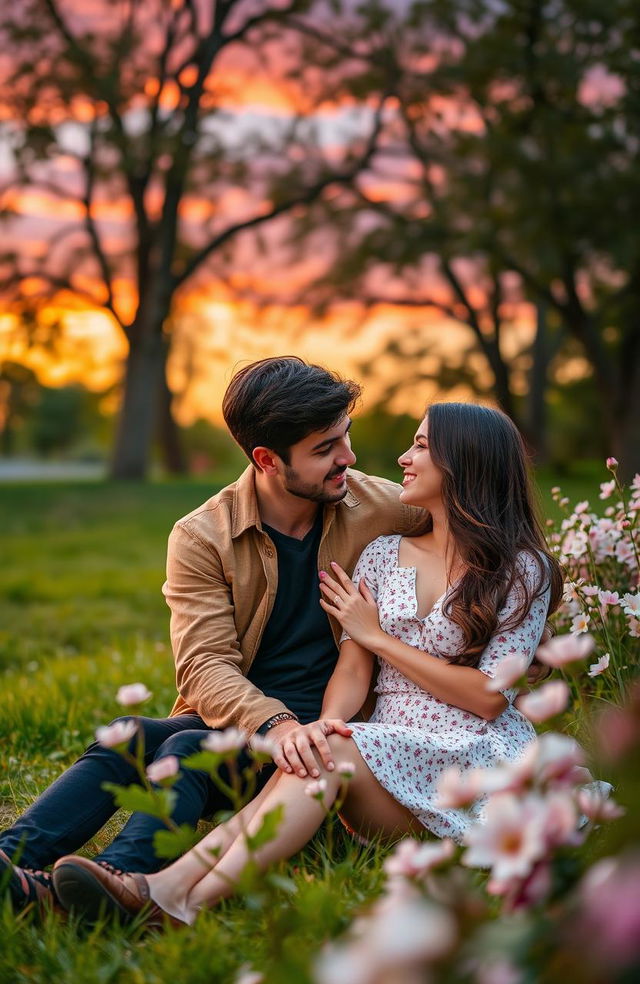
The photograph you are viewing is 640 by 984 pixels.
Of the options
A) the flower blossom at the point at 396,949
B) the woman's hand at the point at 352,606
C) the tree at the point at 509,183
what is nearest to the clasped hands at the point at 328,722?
the woman's hand at the point at 352,606

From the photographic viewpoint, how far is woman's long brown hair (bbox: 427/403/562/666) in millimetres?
2828

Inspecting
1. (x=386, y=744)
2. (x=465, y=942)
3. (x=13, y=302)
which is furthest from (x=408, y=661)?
(x=13, y=302)

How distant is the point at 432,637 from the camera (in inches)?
114

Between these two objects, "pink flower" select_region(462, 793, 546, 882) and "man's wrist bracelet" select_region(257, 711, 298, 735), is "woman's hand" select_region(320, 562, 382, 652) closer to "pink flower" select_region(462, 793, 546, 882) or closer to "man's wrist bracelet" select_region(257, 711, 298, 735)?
"man's wrist bracelet" select_region(257, 711, 298, 735)

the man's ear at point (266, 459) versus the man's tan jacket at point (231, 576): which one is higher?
the man's ear at point (266, 459)

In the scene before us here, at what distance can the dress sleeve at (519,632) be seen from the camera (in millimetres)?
2773

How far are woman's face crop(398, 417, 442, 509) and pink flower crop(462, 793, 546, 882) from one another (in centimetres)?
184

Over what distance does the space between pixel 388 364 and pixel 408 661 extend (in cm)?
1907

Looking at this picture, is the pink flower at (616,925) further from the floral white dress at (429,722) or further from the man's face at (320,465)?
the man's face at (320,465)

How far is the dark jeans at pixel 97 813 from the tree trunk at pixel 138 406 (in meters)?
14.1

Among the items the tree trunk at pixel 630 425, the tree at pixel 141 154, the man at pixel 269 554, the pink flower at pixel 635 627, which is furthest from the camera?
the tree at pixel 141 154

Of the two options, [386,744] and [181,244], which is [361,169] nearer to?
[181,244]

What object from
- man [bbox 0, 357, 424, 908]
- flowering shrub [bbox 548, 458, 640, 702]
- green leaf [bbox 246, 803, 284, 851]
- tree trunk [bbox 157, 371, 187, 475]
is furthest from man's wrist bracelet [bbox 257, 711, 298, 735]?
tree trunk [bbox 157, 371, 187, 475]

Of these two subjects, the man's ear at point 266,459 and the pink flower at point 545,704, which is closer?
the pink flower at point 545,704
